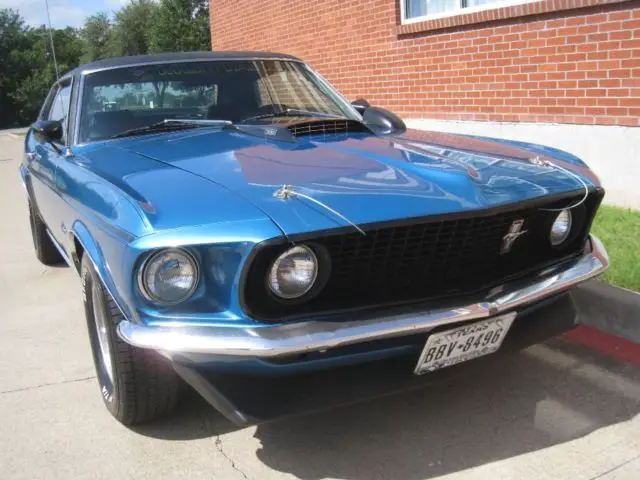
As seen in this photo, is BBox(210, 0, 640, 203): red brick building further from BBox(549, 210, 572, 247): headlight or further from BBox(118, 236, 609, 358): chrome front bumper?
BBox(118, 236, 609, 358): chrome front bumper

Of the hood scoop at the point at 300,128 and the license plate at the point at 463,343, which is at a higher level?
the hood scoop at the point at 300,128

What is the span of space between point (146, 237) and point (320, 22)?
7.90 metres

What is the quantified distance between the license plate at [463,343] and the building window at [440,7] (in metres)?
4.31

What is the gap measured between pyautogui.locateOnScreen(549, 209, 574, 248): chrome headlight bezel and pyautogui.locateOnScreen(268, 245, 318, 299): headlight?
1208mm

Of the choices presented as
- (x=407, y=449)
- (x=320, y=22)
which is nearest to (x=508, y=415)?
(x=407, y=449)

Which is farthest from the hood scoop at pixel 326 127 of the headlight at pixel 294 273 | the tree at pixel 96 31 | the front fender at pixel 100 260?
the tree at pixel 96 31

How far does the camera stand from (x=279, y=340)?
2242mm

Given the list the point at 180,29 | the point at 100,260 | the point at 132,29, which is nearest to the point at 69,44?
the point at 132,29

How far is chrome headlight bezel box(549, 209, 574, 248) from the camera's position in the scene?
300 centimetres

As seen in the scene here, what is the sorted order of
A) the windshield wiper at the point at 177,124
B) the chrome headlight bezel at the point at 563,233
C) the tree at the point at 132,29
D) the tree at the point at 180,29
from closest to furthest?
the chrome headlight bezel at the point at 563,233 → the windshield wiper at the point at 177,124 → the tree at the point at 180,29 → the tree at the point at 132,29

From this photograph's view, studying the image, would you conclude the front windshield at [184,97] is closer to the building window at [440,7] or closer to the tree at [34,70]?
the building window at [440,7]

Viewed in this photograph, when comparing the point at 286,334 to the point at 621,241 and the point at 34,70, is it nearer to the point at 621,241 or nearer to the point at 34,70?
the point at 621,241

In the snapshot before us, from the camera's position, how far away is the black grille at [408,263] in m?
2.36

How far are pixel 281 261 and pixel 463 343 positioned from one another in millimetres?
783
